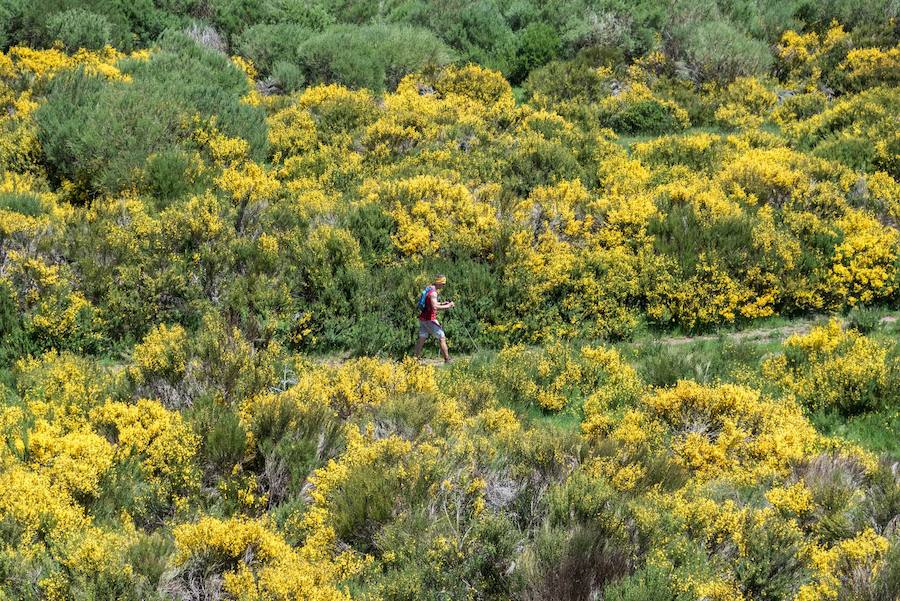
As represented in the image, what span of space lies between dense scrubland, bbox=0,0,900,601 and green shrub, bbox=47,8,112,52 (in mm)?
130

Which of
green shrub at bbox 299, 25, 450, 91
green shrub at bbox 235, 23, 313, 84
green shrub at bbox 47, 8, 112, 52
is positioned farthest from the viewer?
green shrub at bbox 235, 23, 313, 84

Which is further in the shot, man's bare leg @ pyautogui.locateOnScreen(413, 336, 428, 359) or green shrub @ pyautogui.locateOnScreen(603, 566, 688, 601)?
man's bare leg @ pyautogui.locateOnScreen(413, 336, 428, 359)

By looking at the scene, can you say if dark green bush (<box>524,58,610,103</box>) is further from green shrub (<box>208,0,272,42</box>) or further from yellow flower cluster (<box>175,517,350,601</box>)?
yellow flower cluster (<box>175,517,350,601</box>)

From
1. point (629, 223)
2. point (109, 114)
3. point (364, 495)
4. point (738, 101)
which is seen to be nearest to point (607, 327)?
point (629, 223)

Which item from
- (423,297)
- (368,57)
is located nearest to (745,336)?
(423,297)

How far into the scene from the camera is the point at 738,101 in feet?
72.0

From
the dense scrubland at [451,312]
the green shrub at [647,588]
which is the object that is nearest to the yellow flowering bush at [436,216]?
the dense scrubland at [451,312]

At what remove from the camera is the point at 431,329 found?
11.6m

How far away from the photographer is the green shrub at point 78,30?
74.6 feet

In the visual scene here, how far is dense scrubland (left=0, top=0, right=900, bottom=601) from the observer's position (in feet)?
21.1

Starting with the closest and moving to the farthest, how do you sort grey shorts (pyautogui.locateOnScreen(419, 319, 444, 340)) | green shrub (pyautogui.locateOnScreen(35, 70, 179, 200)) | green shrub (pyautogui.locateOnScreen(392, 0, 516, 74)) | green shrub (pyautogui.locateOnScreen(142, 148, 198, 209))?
grey shorts (pyautogui.locateOnScreen(419, 319, 444, 340)) < green shrub (pyautogui.locateOnScreen(142, 148, 198, 209)) < green shrub (pyautogui.locateOnScreen(35, 70, 179, 200)) < green shrub (pyautogui.locateOnScreen(392, 0, 516, 74))

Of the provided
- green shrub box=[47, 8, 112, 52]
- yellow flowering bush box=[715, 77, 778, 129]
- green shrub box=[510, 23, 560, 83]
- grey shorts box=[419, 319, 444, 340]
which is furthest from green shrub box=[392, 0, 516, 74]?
grey shorts box=[419, 319, 444, 340]

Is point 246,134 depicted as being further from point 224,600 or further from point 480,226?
point 224,600

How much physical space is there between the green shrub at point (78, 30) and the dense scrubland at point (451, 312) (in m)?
0.13
